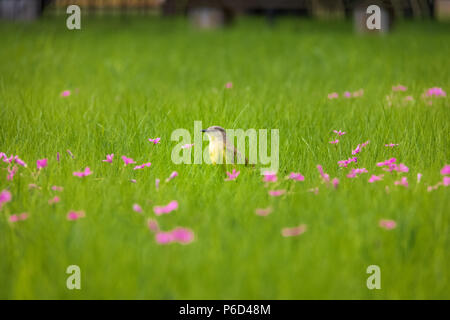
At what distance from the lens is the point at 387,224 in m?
2.22

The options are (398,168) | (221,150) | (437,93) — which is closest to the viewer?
(398,168)

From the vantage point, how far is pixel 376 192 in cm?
274

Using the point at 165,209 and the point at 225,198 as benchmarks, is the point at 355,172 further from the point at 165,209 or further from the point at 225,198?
the point at 165,209

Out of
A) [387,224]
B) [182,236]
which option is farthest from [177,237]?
[387,224]

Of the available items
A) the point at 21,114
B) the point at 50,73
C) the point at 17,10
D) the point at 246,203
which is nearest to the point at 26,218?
the point at 246,203

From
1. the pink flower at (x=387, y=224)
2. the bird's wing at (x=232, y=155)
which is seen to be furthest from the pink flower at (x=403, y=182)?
the bird's wing at (x=232, y=155)

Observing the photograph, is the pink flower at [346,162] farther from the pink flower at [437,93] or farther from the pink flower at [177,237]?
the pink flower at [437,93]

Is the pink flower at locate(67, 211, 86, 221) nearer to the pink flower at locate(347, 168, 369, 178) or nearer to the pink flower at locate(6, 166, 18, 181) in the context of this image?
the pink flower at locate(6, 166, 18, 181)

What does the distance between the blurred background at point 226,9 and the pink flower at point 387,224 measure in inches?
448

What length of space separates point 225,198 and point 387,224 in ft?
2.84

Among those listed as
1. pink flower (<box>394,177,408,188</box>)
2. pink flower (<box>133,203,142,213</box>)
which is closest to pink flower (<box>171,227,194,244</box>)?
pink flower (<box>133,203,142,213</box>)

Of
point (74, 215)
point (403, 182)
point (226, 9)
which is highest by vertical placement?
point (226, 9)

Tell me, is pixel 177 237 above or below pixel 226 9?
below

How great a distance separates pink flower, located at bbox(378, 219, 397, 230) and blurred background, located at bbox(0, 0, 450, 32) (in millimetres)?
11377
